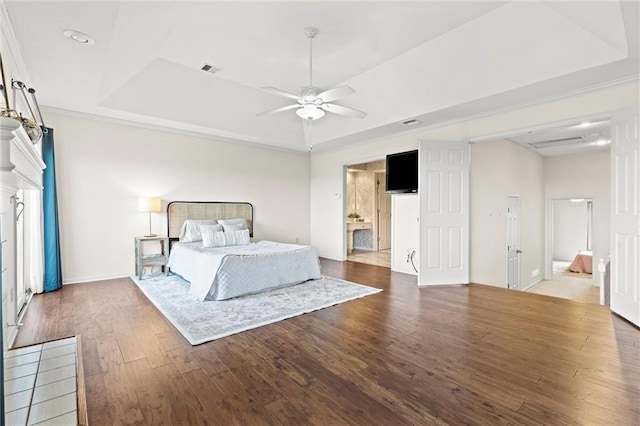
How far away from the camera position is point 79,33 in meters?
A: 2.92

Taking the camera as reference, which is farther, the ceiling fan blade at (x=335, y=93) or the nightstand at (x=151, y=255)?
the nightstand at (x=151, y=255)

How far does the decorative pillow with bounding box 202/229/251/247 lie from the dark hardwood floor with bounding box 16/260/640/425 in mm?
1594

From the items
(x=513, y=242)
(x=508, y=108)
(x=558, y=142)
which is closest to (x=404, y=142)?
(x=508, y=108)

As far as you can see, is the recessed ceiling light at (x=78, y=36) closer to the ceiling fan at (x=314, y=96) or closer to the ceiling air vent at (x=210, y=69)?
the ceiling air vent at (x=210, y=69)

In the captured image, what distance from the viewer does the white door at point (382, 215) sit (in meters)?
9.68

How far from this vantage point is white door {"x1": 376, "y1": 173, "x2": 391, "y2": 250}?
9680 millimetres

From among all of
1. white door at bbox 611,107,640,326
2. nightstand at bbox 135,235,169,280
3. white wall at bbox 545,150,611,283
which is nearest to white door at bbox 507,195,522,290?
white wall at bbox 545,150,611,283

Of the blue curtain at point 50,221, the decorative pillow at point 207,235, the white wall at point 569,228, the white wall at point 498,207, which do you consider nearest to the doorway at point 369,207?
the white wall at point 498,207

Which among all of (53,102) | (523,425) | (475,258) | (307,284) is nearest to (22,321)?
(53,102)

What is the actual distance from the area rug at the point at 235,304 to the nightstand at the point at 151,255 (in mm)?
241

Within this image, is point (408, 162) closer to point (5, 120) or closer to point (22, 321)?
point (5, 120)

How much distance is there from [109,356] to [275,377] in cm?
151

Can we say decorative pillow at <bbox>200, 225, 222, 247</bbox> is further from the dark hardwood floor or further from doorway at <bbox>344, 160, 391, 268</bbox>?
doorway at <bbox>344, 160, 391, 268</bbox>

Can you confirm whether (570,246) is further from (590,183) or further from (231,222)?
(231,222)
